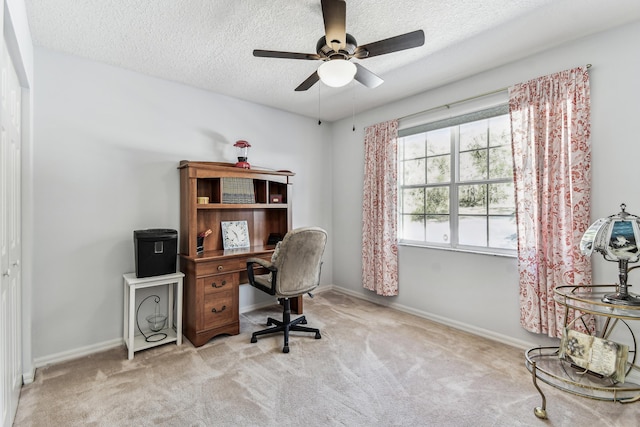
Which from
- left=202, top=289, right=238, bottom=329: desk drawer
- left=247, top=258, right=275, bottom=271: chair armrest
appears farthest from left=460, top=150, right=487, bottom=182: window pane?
left=202, top=289, right=238, bottom=329: desk drawer

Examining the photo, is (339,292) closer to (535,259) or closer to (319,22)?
(535,259)

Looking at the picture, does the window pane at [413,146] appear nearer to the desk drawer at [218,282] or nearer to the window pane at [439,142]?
the window pane at [439,142]

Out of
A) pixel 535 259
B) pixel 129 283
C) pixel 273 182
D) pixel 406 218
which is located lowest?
pixel 129 283

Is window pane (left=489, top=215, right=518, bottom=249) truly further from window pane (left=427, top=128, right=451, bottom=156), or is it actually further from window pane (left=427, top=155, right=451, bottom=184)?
window pane (left=427, top=128, right=451, bottom=156)

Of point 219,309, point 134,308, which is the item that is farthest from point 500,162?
point 134,308

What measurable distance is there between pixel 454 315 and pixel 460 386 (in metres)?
1.14

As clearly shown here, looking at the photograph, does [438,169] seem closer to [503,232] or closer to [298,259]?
[503,232]

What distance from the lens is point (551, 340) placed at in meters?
2.51

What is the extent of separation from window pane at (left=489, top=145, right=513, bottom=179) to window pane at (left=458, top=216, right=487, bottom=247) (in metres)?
0.45

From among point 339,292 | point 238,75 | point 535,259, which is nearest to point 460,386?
point 535,259

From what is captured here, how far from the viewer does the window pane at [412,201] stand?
11.8 feet

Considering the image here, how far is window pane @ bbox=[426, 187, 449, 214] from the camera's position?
132 inches

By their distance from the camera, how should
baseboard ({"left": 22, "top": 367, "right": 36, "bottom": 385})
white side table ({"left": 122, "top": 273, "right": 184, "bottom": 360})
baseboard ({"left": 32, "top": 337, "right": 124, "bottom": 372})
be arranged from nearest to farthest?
1. baseboard ({"left": 22, "top": 367, "right": 36, "bottom": 385})
2. baseboard ({"left": 32, "top": 337, "right": 124, "bottom": 372})
3. white side table ({"left": 122, "top": 273, "right": 184, "bottom": 360})

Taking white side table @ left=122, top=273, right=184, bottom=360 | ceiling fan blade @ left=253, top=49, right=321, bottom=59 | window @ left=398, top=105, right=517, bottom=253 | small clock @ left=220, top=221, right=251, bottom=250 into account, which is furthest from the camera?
small clock @ left=220, top=221, right=251, bottom=250
